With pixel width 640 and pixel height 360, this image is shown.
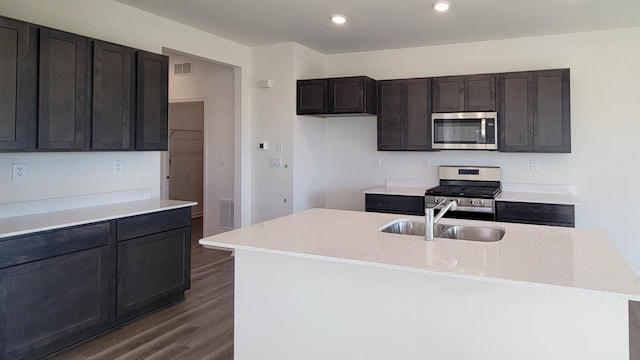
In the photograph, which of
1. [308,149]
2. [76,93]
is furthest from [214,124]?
[76,93]

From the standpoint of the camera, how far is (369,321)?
2090 millimetres

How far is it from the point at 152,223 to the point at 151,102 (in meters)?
1.00

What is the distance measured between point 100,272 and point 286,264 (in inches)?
58.9

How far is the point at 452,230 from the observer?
2652mm

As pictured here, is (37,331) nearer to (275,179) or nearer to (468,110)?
(275,179)

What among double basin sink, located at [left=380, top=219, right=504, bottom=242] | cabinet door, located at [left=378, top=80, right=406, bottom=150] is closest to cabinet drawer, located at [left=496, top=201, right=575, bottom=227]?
cabinet door, located at [left=378, top=80, right=406, bottom=150]

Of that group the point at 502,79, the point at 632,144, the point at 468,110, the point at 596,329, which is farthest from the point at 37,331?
the point at 632,144

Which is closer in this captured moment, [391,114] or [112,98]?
[112,98]

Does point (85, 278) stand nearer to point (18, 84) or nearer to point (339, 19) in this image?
point (18, 84)

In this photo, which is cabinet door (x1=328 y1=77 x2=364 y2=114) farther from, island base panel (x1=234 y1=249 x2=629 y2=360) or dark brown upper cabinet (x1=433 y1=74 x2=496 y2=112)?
island base panel (x1=234 y1=249 x2=629 y2=360)

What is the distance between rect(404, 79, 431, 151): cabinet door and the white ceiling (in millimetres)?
533

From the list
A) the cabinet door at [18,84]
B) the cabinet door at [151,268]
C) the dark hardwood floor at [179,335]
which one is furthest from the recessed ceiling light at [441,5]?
the dark hardwood floor at [179,335]

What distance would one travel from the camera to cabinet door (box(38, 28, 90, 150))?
111 inches

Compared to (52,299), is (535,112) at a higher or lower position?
higher
